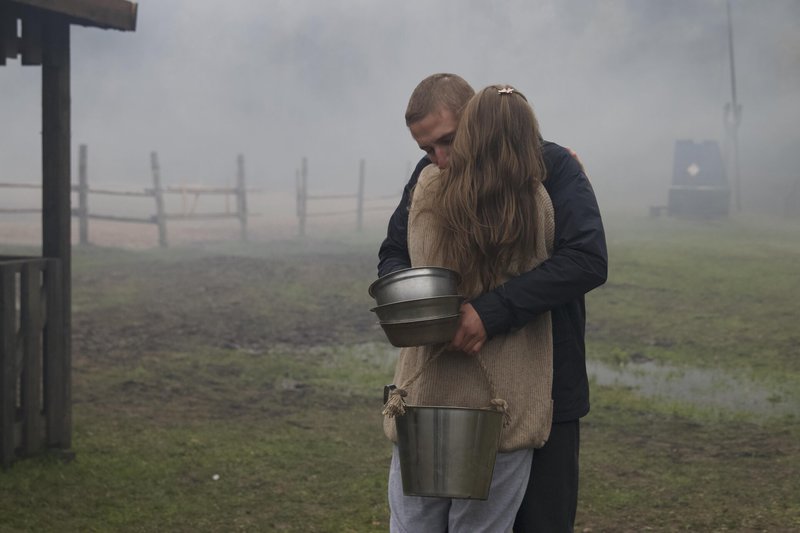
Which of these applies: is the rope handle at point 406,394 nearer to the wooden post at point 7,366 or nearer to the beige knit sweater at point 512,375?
the beige knit sweater at point 512,375

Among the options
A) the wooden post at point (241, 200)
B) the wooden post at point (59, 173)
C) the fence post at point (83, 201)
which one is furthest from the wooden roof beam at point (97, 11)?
the wooden post at point (241, 200)

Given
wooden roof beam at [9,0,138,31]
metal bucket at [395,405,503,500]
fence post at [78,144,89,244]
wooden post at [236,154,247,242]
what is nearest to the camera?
metal bucket at [395,405,503,500]

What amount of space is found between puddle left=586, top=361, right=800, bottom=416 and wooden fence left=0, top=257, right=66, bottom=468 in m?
3.47

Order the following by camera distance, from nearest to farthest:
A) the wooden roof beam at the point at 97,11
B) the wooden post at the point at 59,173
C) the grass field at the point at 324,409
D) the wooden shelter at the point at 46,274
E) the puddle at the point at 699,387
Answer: the grass field at the point at 324,409, the wooden roof beam at the point at 97,11, the wooden shelter at the point at 46,274, the wooden post at the point at 59,173, the puddle at the point at 699,387

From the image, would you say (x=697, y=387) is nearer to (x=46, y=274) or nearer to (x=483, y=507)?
(x=46, y=274)

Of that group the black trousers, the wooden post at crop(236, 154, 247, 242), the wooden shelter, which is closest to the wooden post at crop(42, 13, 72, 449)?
the wooden shelter

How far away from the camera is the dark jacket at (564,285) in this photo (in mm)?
2057

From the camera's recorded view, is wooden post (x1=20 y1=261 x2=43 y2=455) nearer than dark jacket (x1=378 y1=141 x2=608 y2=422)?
No

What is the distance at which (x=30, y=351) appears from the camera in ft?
15.1

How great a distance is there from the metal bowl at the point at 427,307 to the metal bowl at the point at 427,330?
14mm

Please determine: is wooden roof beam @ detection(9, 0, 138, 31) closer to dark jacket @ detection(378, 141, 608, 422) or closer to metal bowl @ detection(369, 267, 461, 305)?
metal bowl @ detection(369, 267, 461, 305)

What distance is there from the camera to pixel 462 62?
3781 centimetres

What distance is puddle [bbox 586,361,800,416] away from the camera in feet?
19.7

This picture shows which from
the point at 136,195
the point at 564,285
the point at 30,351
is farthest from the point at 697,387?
the point at 136,195
